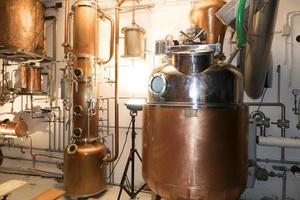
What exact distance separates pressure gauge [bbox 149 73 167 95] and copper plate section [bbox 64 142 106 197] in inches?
71.3

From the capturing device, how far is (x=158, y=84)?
209 centimetres

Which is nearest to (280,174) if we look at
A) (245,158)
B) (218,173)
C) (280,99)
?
(280,99)

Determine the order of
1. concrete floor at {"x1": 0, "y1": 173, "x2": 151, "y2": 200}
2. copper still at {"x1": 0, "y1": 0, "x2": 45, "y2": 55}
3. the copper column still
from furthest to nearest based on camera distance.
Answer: copper still at {"x1": 0, "y1": 0, "x2": 45, "y2": 55} → concrete floor at {"x1": 0, "y1": 173, "x2": 151, "y2": 200} → the copper column still

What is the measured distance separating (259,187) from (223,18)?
259 cm

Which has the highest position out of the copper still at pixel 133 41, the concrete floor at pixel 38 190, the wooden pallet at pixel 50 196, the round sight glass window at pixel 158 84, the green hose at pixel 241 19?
the copper still at pixel 133 41

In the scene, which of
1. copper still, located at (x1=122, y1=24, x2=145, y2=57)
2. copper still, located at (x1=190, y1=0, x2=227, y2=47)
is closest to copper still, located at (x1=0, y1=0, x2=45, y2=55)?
copper still, located at (x1=122, y1=24, x2=145, y2=57)

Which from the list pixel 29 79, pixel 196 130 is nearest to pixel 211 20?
pixel 196 130

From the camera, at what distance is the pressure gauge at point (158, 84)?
205 cm

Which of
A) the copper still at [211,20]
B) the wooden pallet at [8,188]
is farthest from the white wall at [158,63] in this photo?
the wooden pallet at [8,188]

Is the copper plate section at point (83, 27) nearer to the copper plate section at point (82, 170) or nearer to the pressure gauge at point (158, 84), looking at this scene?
the copper plate section at point (82, 170)

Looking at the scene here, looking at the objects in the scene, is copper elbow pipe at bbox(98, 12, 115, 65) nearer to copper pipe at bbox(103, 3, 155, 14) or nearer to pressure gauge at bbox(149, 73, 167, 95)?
copper pipe at bbox(103, 3, 155, 14)

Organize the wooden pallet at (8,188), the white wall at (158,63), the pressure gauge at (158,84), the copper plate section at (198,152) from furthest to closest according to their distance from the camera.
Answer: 1. the white wall at (158,63)
2. the wooden pallet at (8,188)
3. the pressure gauge at (158,84)
4. the copper plate section at (198,152)

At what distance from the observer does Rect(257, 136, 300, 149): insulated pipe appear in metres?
2.88

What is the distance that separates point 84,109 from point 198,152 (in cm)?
213
